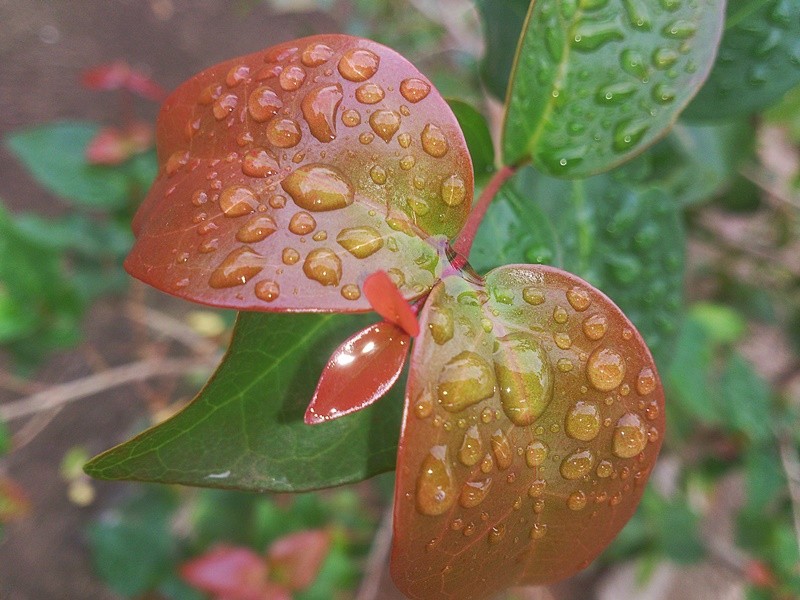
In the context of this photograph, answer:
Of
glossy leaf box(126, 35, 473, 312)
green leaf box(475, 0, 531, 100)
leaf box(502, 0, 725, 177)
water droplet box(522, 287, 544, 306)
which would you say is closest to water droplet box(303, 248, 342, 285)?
glossy leaf box(126, 35, 473, 312)

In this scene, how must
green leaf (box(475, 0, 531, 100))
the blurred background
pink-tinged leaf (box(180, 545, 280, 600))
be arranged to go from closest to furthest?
green leaf (box(475, 0, 531, 100))
pink-tinged leaf (box(180, 545, 280, 600))
the blurred background

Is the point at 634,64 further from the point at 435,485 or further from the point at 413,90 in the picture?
the point at 435,485

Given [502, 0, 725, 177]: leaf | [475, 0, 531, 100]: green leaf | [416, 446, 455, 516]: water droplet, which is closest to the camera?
[416, 446, 455, 516]: water droplet

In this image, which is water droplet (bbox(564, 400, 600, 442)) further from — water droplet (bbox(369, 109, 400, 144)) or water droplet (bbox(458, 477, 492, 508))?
water droplet (bbox(369, 109, 400, 144))

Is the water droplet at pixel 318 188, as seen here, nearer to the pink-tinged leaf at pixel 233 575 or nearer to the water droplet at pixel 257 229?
the water droplet at pixel 257 229

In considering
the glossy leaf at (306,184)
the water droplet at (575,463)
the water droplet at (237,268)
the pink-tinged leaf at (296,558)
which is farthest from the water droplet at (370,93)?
the pink-tinged leaf at (296,558)

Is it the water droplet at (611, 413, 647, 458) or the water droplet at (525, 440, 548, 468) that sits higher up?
the water droplet at (525, 440, 548, 468)
